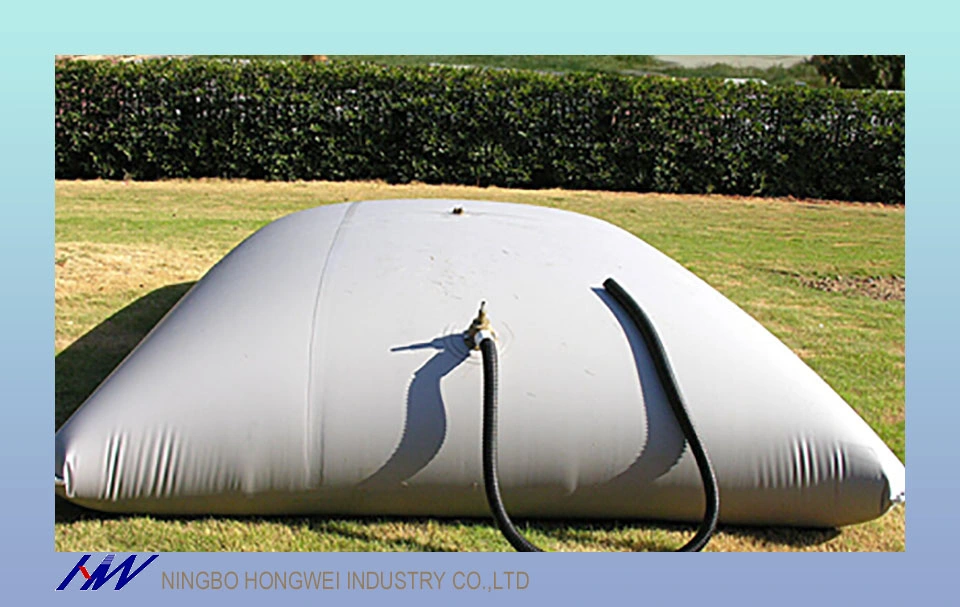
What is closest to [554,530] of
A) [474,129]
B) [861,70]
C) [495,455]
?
[495,455]

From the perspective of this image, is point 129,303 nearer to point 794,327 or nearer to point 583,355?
point 583,355

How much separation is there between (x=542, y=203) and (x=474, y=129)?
1456 millimetres

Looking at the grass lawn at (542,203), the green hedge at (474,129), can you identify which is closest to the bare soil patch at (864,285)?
the grass lawn at (542,203)

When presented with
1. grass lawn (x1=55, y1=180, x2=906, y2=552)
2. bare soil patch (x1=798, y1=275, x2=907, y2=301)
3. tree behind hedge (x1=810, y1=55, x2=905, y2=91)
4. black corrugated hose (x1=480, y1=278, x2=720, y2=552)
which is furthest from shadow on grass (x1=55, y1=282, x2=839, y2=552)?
tree behind hedge (x1=810, y1=55, x2=905, y2=91)

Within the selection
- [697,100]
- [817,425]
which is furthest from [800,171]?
[817,425]

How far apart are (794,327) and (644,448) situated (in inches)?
119

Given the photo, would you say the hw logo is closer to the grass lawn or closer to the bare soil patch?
the grass lawn

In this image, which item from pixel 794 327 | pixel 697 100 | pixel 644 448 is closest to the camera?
pixel 644 448

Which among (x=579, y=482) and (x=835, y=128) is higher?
(x=835, y=128)

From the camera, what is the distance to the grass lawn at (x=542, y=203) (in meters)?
2.85

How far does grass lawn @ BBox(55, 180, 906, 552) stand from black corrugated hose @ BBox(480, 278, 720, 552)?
0.20 metres

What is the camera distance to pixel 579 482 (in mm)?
2801

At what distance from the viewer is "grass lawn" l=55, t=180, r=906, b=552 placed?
285 centimetres

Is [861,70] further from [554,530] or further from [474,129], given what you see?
[554,530]
